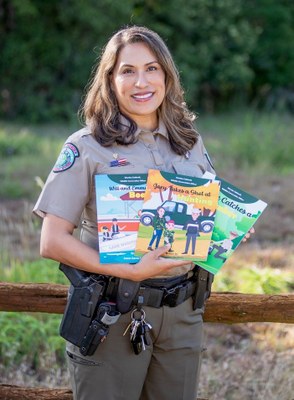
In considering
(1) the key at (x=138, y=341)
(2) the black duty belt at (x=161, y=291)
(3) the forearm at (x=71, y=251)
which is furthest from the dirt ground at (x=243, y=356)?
(3) the forearm at (x=71, y=251)

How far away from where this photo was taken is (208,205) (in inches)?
105

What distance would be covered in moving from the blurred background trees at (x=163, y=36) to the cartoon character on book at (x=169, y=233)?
19801 mm

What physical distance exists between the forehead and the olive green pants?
85cm

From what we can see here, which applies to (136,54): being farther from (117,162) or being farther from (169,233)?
(169,233)

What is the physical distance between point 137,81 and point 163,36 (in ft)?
76.4

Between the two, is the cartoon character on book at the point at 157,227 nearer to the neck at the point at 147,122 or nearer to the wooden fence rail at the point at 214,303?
the neck at the point at 147,122

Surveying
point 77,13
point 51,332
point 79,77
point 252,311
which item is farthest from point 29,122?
point 252,311

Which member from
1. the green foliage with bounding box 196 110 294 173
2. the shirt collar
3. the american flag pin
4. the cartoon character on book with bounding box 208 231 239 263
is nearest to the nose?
the shirt collar

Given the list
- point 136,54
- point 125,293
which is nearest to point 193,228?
point 125,293

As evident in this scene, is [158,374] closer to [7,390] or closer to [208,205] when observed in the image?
[208,205]

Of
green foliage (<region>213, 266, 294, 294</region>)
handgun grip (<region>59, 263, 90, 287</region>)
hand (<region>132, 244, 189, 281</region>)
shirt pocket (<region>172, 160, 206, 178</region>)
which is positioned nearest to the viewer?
hand (<region>132, 244, 189, 281</region>)

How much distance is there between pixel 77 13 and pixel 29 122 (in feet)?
12.1

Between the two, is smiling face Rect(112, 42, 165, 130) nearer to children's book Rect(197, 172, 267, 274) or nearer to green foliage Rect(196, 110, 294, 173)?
children's book Rect(197, 172, 267, 274)

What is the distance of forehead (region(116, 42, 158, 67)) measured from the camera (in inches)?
107
